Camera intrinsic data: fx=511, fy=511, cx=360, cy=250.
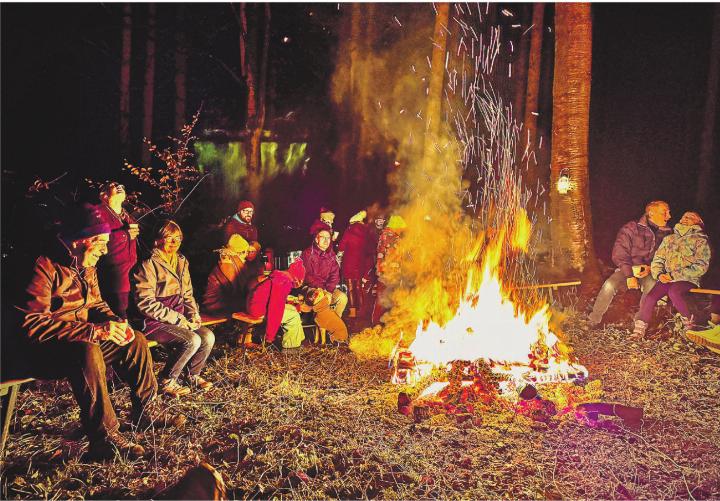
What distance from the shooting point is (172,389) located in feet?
17.8

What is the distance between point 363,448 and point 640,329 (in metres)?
5.74

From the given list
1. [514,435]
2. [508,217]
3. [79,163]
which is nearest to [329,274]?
[514,435]

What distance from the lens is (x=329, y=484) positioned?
3926 millimetres

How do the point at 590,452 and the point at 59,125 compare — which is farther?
the point at 59,125

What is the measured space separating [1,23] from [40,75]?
1402 millimetres

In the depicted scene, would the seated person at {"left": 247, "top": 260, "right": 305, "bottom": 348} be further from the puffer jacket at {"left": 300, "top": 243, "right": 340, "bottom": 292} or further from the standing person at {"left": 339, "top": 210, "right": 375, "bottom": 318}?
the standing person at {"left": 339, "top": 210, "right": 375, "bottom": 318}

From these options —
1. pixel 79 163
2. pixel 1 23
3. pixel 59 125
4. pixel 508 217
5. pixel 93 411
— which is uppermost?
pixel 1 23

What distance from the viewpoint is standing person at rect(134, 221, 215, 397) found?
5.42 m

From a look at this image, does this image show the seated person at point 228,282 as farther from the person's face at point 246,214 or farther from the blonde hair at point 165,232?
the blonde hair at point 165,232

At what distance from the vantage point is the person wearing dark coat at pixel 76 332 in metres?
4.06

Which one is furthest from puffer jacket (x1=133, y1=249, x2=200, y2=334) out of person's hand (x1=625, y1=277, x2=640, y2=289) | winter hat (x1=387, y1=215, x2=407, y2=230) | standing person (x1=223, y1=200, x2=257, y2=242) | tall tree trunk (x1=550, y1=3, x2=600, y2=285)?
tall tree trunk (x1=550, y1=3, x2=600, y2=285)

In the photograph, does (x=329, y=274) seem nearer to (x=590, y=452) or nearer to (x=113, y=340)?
(x=113, y=340)

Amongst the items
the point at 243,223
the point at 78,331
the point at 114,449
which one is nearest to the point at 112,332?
the point at 78,331

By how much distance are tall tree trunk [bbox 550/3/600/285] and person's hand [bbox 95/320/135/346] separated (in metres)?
8.26
